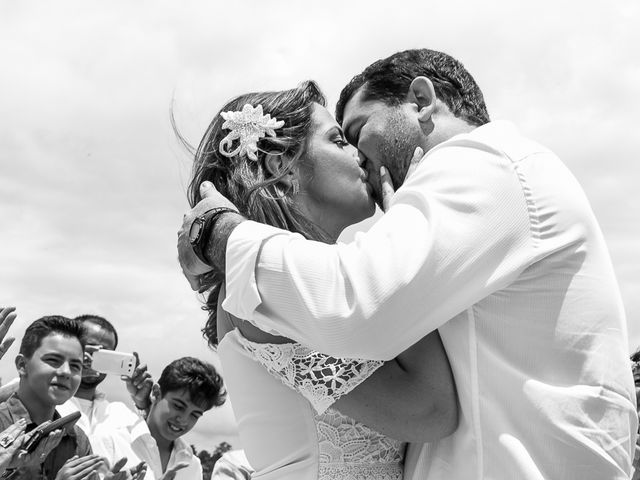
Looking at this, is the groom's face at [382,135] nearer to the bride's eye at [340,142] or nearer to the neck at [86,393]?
the bride's eye at [340,142]

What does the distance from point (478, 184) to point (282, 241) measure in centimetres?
57

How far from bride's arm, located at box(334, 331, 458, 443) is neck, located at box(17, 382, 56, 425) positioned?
477cm

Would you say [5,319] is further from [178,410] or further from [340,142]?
[178,410]

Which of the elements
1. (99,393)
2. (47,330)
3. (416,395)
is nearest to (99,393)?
(99,393)

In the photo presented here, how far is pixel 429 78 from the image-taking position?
359cm

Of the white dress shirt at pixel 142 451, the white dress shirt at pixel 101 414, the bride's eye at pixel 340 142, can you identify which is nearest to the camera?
the bride's eye at pixel 340 142

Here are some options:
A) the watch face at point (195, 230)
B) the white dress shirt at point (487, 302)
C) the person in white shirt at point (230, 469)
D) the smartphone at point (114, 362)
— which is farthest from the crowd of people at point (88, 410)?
the white dress shirt at point (487, 302)

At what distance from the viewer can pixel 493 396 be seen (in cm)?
243

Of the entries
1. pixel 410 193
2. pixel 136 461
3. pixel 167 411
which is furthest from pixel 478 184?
pixel 167 411

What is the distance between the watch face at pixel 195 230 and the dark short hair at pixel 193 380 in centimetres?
659

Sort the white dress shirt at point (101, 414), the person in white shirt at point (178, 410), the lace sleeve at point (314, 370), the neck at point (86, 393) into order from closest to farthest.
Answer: the lace sleeve at point (314, 370) < the white dress shirt at point (101, 414) < the neck at point (86, 393) < the person in white shirt at point (178, 410)

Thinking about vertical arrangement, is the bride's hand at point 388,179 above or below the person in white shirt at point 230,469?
above

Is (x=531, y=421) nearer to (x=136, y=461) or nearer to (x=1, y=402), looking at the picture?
(x=1, y=402)

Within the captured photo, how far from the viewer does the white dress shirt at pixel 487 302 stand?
2.29 m
